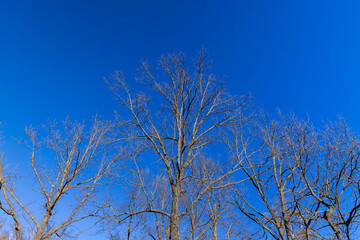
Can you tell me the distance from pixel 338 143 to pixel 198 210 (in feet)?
37.1

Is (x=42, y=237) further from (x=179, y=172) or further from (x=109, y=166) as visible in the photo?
(x=179, y=172)

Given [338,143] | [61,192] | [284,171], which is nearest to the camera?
[338,143]

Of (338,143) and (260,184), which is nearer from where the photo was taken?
(338,143)

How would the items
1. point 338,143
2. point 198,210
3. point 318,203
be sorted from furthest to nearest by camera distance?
point 198,210 → point 318,203 → point 338,143

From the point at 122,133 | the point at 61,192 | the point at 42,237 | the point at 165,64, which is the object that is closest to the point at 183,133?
the point at 122,133

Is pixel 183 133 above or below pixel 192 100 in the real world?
below

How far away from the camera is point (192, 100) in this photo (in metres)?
7.90

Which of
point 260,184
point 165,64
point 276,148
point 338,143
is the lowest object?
point 338,143

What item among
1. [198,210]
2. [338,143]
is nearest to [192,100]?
[338,143]

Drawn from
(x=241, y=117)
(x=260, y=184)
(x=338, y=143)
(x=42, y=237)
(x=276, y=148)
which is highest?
(x=241, y=117)

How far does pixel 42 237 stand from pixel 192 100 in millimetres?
8080

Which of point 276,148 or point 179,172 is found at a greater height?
point 276,148

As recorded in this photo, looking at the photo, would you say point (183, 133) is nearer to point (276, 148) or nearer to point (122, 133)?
point (122, 133)

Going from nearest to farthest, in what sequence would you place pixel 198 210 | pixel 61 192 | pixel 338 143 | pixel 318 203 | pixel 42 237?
pixel 338 143
pixel 318 203
pixel 42 237
pixel 61 192
pixel 198 210
